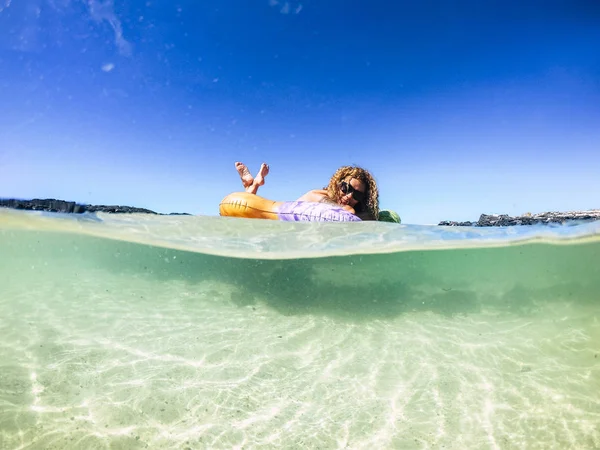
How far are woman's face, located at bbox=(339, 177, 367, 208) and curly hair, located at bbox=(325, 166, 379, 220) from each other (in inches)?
2.7

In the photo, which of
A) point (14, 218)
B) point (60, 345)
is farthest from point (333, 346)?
point (14, 218)

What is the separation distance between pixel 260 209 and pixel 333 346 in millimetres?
3508

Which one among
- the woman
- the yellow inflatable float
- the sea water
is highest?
the woman

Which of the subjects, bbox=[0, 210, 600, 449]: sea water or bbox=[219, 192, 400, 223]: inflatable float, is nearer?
bbox=[0, 210, 600, 449]: sea water

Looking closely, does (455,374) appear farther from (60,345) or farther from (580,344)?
(60,345)

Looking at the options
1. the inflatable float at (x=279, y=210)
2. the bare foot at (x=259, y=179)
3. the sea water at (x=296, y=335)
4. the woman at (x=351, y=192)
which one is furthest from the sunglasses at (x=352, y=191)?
the bare foot at (x=259, y=179)

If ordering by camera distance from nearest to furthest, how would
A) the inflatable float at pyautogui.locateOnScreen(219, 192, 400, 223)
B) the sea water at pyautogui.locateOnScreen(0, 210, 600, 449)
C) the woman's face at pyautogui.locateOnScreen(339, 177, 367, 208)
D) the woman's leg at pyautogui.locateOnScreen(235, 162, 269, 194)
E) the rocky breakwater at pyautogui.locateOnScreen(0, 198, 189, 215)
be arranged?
the sea water at pyautogui.locateOnScreen(0, 210, 600, 449)
the inflatable float at pyautogui.locateOnScreen(219, 192, 400, 223)
the woman's face at pyautogui.locateOnScreen(339, 177, 367, 208)
the woman's leg at pyautogui.locateOnScreen(235, 162, 269, 194)
the rocky breakwater at pyautogui.locateOnScreen(0, 198, 189, 215)

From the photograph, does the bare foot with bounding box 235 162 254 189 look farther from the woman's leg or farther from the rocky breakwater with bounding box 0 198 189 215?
the rocky breakwater with bounding box 0 198 189 215

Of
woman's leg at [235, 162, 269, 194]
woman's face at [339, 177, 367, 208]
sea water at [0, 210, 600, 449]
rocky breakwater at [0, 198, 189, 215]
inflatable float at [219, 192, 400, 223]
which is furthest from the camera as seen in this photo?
rocky breakwater at [0, 198, 189, 215]

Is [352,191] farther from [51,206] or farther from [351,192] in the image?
[51,206]

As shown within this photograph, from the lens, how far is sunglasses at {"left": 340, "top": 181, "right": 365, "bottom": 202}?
26.4 feet

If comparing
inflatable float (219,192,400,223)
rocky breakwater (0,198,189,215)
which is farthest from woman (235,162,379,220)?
rocky breakwater (0,198,189,215)

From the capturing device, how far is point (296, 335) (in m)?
6.01

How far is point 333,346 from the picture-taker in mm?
5828
